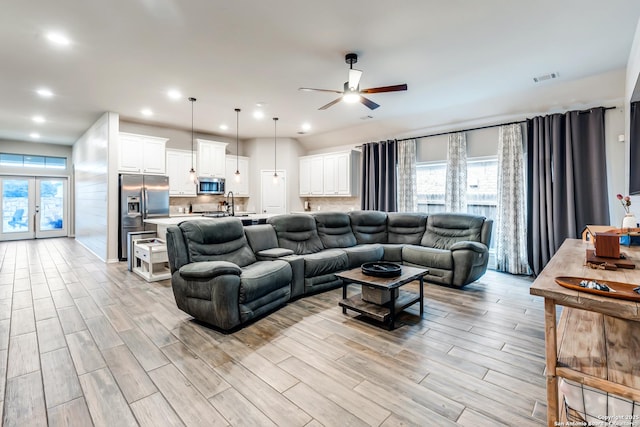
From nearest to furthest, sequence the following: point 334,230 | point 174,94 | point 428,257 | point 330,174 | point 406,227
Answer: point 428,257, point 174,94, point 334,230, point 406,227, point 330,174

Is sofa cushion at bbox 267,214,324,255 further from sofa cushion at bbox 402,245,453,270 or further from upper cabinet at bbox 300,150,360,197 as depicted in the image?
upper cabinet at bbox 300,150,360,197

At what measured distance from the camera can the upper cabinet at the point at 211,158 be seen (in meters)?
7.38

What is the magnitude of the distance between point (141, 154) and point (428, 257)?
616cm

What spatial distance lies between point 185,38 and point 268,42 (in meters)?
0.89

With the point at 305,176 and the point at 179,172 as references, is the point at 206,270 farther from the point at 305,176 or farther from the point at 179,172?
the point at 305,176

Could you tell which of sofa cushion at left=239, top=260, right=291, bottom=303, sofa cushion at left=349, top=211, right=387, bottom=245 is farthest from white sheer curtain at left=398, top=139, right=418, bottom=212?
sofa cushion at left=239, top=260, right=291, bottom=303

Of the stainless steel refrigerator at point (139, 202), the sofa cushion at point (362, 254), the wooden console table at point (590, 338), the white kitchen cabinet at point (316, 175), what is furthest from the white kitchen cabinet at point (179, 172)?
the wooden console table at point (590, 338)

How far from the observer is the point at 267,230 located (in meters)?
4.33

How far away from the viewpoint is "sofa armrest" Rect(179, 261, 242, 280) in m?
2.88

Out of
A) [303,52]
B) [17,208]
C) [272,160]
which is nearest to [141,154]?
[272,160]

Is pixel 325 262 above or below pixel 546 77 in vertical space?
below

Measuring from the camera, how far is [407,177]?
6516 mm

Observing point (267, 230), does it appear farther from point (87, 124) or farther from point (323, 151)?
point (87, 124)

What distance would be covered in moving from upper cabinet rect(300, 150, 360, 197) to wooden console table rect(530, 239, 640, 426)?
5.63m
